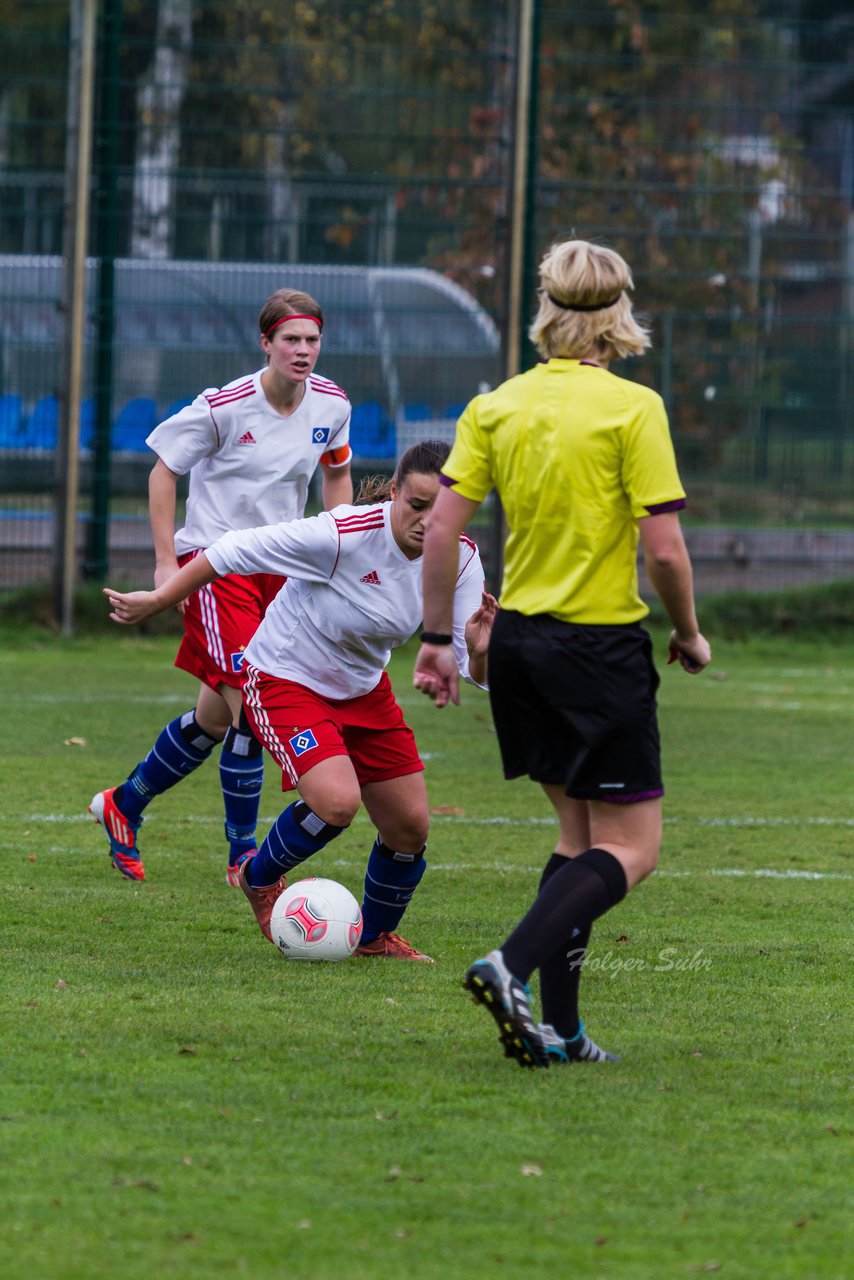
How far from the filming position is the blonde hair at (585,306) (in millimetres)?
3771

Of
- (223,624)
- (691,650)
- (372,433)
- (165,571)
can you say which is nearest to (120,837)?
(223,624)

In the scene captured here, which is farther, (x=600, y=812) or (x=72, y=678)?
(x=72, y=678)

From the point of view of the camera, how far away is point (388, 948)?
4973mm

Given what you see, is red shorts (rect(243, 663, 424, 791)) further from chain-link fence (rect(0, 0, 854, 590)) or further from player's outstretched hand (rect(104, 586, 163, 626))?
chain-link fence (rect(0, 0, 854, 590))

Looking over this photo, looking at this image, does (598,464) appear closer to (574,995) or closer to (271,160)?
(574,995)

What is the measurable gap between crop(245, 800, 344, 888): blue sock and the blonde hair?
1556 millimetres

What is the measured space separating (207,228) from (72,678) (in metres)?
3.73

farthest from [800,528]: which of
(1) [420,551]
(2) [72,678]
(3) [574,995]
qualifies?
(3) [574,995]

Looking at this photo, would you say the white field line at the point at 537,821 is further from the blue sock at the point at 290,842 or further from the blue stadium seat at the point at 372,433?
the blue stadium seat at the point at 372,433

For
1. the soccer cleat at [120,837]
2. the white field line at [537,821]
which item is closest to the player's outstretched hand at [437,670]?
the soccer cleat at [120,837]

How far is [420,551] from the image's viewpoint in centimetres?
475

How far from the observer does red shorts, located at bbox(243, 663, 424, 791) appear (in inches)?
191

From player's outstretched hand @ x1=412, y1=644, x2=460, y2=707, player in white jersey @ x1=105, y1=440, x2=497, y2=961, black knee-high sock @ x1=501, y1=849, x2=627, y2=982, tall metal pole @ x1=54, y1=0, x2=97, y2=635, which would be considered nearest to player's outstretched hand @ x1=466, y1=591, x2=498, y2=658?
player in white jersey @ x1=105, y1=440, x2=497, y2=961

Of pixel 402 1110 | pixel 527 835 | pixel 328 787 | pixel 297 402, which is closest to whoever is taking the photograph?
pixel 402 1110
